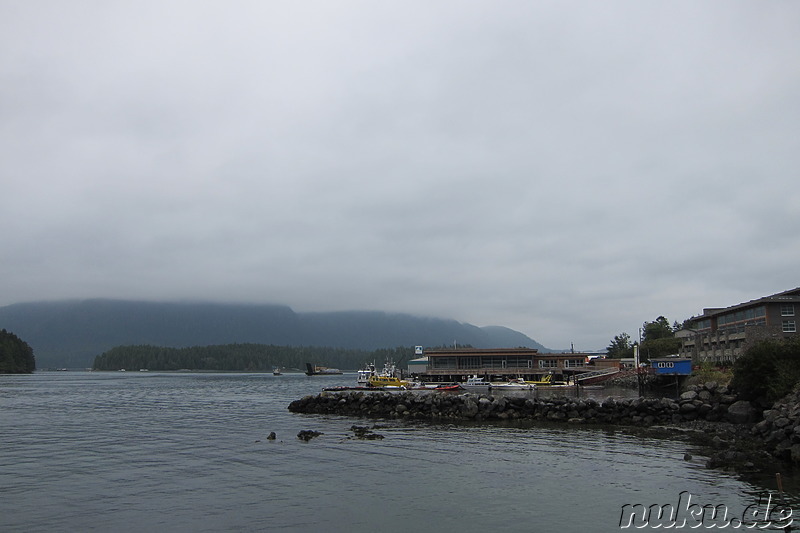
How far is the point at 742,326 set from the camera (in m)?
94.1

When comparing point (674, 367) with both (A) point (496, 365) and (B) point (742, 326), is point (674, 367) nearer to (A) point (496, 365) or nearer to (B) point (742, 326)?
(B) point (742, 326)

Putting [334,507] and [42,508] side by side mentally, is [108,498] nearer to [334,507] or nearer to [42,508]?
[42,508]

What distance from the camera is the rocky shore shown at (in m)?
29.5

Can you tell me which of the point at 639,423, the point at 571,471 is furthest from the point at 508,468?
the point at 639,423

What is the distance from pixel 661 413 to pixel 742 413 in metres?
6.33

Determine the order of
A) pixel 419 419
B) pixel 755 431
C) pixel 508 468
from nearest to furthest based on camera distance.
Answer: pixel 508 468, pixel 755 431, pixel 419 419

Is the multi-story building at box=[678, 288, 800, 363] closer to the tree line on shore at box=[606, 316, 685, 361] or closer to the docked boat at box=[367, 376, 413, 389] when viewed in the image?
the tree line on shore at box=[606, 316, 685, 361]

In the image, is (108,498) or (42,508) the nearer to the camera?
(42,508)

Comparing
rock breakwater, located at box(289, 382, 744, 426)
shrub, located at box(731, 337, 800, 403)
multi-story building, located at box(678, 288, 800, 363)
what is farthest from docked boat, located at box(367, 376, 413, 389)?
shrub, located at box(731, 337, 800, 403)

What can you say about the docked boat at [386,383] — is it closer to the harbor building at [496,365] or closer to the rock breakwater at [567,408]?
the harbor building at [496,365]

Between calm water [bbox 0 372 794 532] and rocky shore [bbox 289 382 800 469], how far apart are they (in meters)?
3.14

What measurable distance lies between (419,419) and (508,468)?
25.0m

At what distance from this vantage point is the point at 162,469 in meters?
29.0

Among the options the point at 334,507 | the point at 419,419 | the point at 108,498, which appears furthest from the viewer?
the point at 419,419
